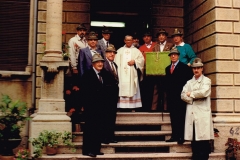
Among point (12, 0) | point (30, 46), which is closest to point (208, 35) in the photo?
point (30, 46)

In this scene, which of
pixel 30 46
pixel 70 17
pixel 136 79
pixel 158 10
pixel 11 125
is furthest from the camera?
pixel 158 10

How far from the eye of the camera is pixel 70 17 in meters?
12.3

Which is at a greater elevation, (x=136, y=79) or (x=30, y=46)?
(x=30, y=46)

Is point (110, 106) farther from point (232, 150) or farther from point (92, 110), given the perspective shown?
point (232, 150)

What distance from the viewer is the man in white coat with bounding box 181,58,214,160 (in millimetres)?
8320

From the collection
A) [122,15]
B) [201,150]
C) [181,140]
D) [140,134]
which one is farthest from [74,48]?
[201,150]

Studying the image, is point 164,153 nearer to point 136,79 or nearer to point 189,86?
point 189,86

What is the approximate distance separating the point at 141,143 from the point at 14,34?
5.66m

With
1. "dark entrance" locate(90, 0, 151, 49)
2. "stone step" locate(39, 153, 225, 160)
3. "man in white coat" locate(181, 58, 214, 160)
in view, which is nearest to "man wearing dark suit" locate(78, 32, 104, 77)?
"stone step" locate(39, 153, 225, 160)

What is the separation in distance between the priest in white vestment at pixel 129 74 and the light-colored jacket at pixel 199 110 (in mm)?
2008

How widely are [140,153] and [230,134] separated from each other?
260 cm

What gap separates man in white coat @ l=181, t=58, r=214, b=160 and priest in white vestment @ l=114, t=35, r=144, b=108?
2008mm

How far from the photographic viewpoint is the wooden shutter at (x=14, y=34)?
1152 cm

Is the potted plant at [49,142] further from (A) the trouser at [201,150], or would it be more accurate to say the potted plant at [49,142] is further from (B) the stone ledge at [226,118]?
(B) the stone ledge at [226,118]
